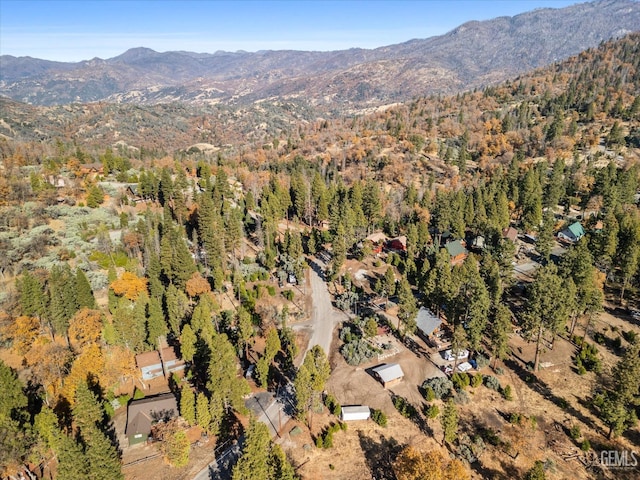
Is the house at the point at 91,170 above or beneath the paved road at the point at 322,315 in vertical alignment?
above

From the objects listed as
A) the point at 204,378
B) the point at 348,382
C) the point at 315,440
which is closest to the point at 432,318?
the point at 348,382

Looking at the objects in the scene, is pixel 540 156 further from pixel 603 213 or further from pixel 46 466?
pixel 46 466

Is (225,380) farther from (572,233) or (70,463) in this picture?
(572,233)

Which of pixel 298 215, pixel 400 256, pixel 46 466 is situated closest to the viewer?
pixel 46 466

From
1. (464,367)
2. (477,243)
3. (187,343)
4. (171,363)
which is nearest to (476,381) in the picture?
(464,367)

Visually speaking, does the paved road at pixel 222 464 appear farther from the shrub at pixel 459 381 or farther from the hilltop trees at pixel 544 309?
the hilltop trees at pixel 544 309

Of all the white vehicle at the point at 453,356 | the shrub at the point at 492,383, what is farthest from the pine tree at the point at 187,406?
the shrub at the point at 492,383
